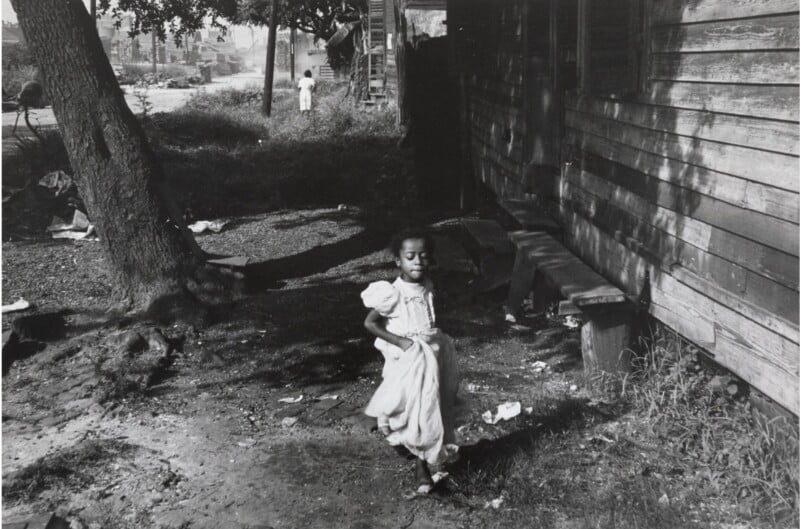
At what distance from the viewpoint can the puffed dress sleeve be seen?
4398 mm

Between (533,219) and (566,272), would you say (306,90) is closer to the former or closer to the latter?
(533,219)

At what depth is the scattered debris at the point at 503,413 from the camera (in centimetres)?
551

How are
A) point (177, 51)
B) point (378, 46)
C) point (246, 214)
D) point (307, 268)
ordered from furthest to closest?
point (177, 51) → point (378, 46) → point (246, 214) → point (307, 268)

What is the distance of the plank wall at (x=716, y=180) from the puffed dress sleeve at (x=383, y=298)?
2.00 metres

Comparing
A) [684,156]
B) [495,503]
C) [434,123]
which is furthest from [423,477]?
[434,123]

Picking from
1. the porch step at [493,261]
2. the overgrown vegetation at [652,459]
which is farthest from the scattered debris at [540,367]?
the porch step at [493,261]

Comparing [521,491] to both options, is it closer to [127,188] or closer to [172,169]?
[127,188]

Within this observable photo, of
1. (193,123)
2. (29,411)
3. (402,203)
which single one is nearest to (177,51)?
(193,123)

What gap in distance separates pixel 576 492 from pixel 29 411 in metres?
3.81

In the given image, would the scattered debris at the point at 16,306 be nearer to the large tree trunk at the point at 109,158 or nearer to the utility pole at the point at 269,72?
the large tree trunk at the point at 109,158

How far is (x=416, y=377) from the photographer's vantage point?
432cm

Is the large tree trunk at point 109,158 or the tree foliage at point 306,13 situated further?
the tree foliage at point 306,13

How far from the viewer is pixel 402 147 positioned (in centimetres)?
1834

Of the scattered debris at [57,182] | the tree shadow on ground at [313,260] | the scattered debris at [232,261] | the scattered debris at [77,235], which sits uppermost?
Answer: the scattered debris at [57,182]
